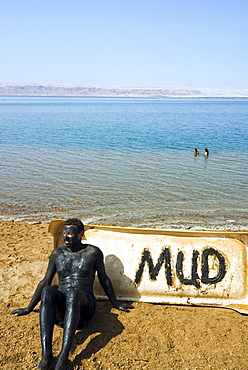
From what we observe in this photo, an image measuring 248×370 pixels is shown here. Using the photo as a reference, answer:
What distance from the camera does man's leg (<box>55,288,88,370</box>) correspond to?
13.9 feet

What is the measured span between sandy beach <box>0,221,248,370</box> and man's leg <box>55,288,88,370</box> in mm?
259

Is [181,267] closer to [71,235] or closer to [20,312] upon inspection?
[71,235]

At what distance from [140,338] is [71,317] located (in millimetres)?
1031

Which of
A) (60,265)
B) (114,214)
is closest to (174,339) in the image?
(60,265)

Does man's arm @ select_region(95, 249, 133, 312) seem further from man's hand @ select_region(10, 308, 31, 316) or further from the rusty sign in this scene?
man's hand @ select_region(10, 308, 31, 316)

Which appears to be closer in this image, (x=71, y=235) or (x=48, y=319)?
(x=48, y=319)

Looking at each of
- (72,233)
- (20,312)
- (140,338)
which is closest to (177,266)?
(140,338)

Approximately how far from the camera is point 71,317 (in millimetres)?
4496

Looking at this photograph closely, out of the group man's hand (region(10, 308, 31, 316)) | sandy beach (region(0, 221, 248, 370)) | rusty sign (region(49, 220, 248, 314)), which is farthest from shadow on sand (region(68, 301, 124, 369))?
man's hand (region(10, 308, 31, 316))

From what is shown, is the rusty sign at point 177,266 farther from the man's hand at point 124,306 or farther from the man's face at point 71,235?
the man's face at point 71,235

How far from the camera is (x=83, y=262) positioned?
5383mm

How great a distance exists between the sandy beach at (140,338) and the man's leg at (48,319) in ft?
0.63

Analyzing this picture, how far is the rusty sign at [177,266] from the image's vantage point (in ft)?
19.0

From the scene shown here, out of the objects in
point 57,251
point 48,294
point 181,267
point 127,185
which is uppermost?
point 57,251
